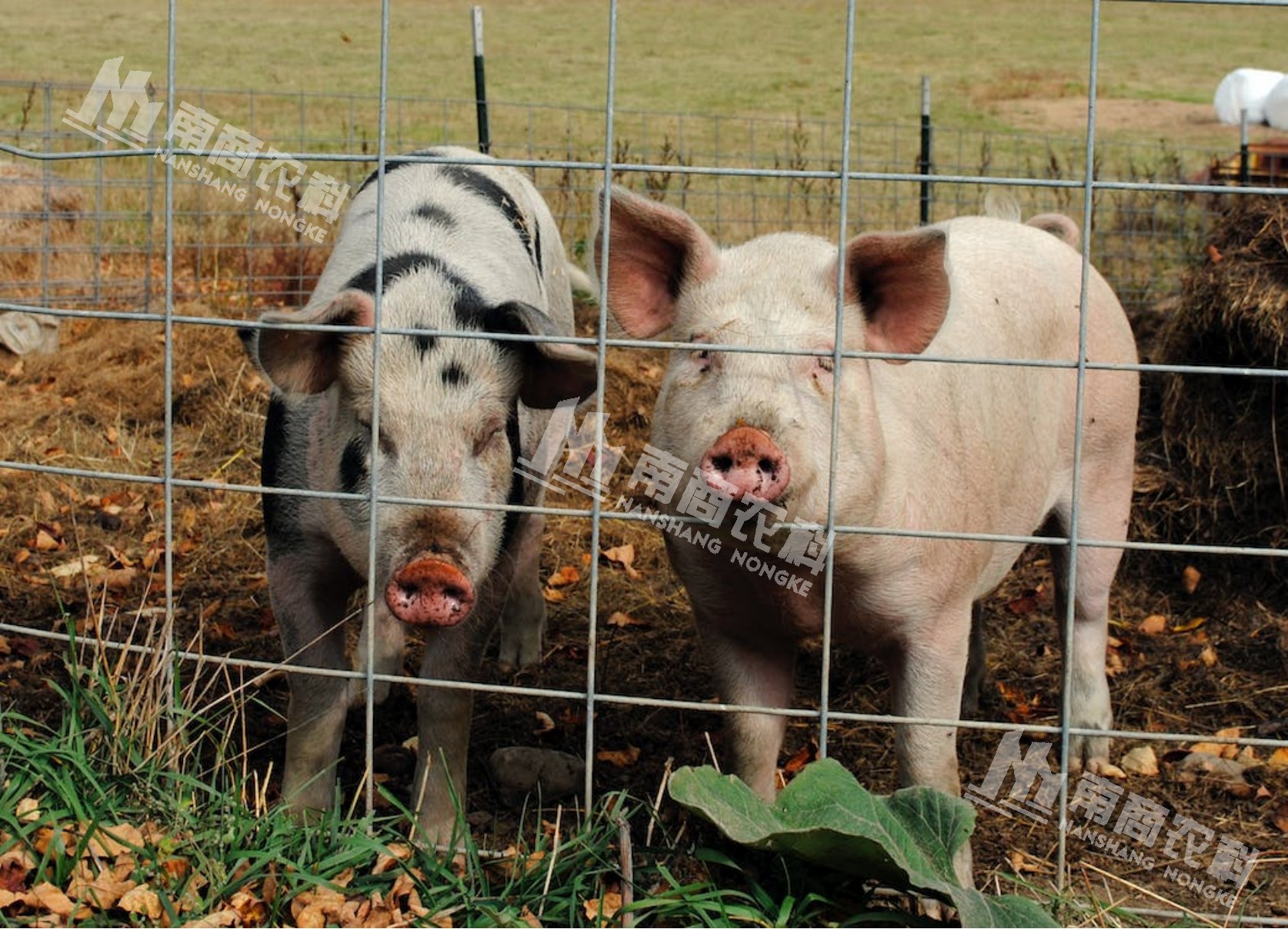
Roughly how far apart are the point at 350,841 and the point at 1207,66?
1294 inches

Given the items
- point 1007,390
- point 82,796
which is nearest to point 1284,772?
point 1007,390

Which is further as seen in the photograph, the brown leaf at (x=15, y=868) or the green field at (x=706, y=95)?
the green field at (x=706, y=95)

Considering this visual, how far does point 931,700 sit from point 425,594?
A: 127cm

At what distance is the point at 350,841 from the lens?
10.3ft

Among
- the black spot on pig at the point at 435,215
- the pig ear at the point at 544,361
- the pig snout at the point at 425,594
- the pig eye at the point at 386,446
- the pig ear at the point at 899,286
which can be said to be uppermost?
the black spot on pig at the point at 435,215

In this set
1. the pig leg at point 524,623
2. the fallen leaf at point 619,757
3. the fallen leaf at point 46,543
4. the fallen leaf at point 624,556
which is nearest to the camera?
the fallen leaf at point 619,757

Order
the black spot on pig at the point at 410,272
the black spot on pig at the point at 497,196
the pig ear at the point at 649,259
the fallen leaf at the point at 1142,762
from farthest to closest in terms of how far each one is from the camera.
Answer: the black spot on pig at the point at 497,196 < the fallen leaf at the point at 1142,762 < the black spot on pig at the point at 410,272 < the pig ear at the point at 649,259

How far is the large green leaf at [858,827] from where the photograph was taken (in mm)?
2820

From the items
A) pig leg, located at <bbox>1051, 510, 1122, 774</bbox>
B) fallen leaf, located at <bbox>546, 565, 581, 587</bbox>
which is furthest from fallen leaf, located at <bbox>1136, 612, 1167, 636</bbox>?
fallen leaf, located at <bbox>546, 565, 581, 587</bbox>

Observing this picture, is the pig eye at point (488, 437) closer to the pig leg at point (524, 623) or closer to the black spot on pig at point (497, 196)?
the black spot on pig at point (497, 196)

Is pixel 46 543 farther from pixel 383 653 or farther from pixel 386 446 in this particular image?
pixel 386 446

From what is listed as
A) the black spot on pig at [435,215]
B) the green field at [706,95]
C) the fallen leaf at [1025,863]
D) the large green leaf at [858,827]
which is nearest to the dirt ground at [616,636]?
the fallen leaf at [1025,863]

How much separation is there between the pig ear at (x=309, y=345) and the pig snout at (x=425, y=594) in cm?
71

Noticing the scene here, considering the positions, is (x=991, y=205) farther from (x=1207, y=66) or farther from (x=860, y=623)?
(x=1207, y=66)
